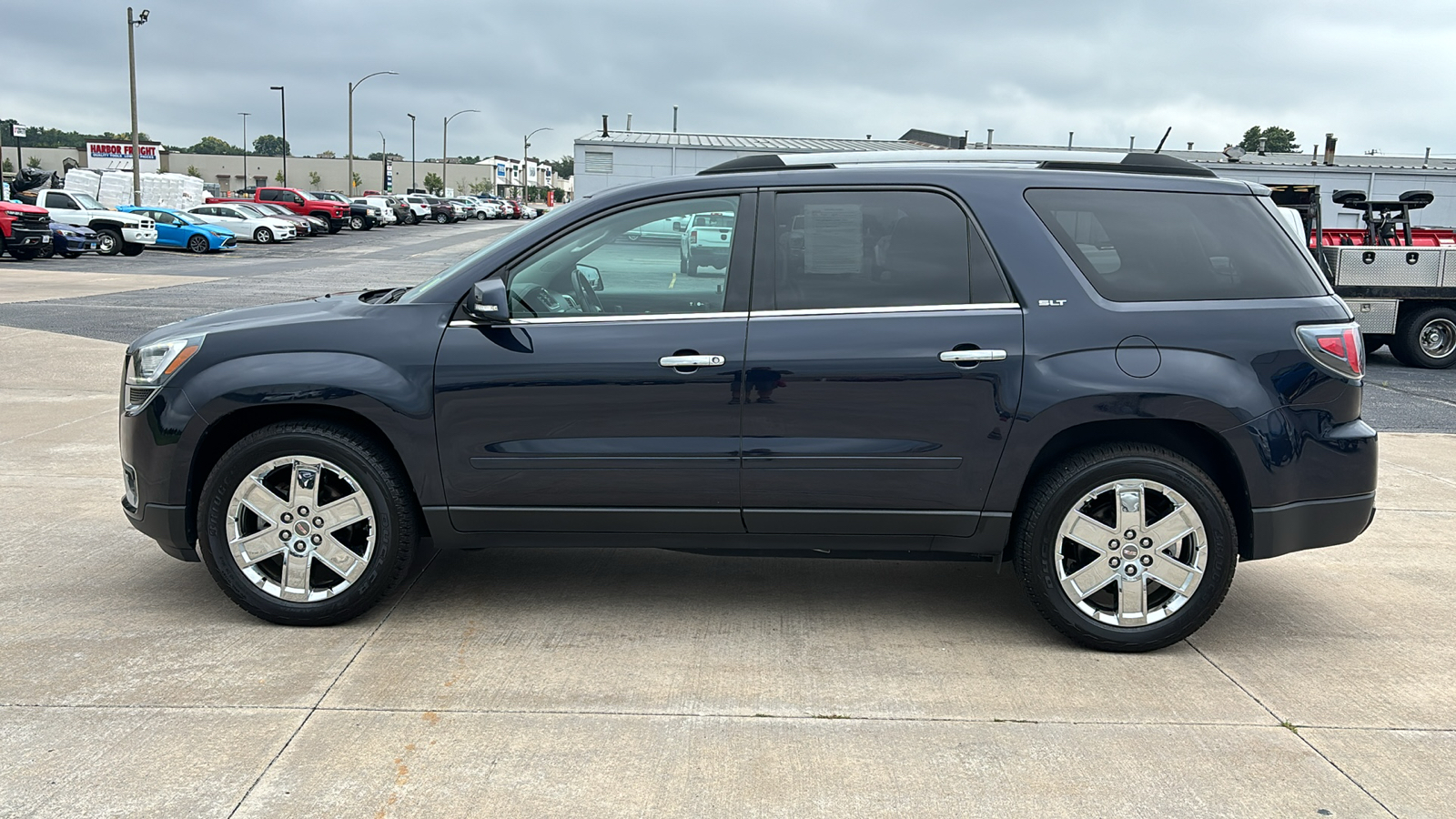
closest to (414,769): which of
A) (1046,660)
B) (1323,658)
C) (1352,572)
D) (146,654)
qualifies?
(146,654)

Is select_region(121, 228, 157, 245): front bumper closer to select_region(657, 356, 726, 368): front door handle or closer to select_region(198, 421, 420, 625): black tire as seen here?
select_region(198, 421, 420, 625): black tire

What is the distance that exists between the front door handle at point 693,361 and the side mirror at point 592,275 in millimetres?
425

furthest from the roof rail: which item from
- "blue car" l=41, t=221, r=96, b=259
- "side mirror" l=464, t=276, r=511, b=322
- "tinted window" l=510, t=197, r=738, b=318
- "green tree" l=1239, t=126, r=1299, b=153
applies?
"green tree" l=1239, t=126, r=1299, b=153

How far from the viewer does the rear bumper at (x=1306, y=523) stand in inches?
168

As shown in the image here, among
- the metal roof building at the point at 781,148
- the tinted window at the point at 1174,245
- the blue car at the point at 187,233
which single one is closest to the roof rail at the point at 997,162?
the tinted window at the point at 1174,245

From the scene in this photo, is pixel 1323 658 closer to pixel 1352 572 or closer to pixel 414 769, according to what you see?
pixel 1352 572

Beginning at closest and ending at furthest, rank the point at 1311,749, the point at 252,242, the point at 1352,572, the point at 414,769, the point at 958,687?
the point at 414,769 < the point at 1311,749 < the point at 958,687 < the point at 1352,572 < the point at 252,242

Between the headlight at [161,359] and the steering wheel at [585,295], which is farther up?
the steering wheel at [585,295]

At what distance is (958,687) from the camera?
4012 millimetres

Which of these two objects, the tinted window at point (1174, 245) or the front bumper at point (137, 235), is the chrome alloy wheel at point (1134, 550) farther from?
the front bumper at point (137, 235)

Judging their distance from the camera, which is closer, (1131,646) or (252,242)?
(1131,646)

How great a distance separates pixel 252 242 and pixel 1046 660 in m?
42.3

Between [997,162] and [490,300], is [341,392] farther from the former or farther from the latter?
[997,162]

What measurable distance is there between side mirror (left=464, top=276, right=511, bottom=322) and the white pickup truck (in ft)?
104
